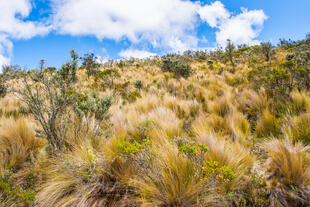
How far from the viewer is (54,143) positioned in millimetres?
2436

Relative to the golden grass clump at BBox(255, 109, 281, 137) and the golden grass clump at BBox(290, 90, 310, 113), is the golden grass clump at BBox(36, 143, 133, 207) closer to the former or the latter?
the golden grass clump at BBox(255, 109, 281, 137)

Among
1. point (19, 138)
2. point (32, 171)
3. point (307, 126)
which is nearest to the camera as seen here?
point (32, 171)

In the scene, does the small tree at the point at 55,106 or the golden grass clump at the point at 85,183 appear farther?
the small tree at the point at 55,106

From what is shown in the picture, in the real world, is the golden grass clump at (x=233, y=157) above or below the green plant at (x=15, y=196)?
above

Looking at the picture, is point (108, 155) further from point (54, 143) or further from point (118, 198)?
point (54, 143)

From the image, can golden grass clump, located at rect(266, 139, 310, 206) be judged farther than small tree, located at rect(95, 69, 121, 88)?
No

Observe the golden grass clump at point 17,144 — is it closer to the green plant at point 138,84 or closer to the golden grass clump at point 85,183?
the golden grass clump at point 85,183

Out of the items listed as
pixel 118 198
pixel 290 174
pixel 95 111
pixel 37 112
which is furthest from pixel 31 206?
pixel 290 174

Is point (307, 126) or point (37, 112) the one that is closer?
point (307, 126)

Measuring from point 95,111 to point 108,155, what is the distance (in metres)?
1.15

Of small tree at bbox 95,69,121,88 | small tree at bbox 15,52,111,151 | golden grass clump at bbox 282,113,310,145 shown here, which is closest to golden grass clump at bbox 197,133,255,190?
golden grass clump at bbox 282,113,310,145

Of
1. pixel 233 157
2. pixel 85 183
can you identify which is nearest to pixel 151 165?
pixel 85 183

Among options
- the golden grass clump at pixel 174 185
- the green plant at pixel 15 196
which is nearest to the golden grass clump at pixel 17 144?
the green plant at pixel 15 196

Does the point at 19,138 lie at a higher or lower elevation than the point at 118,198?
higher
